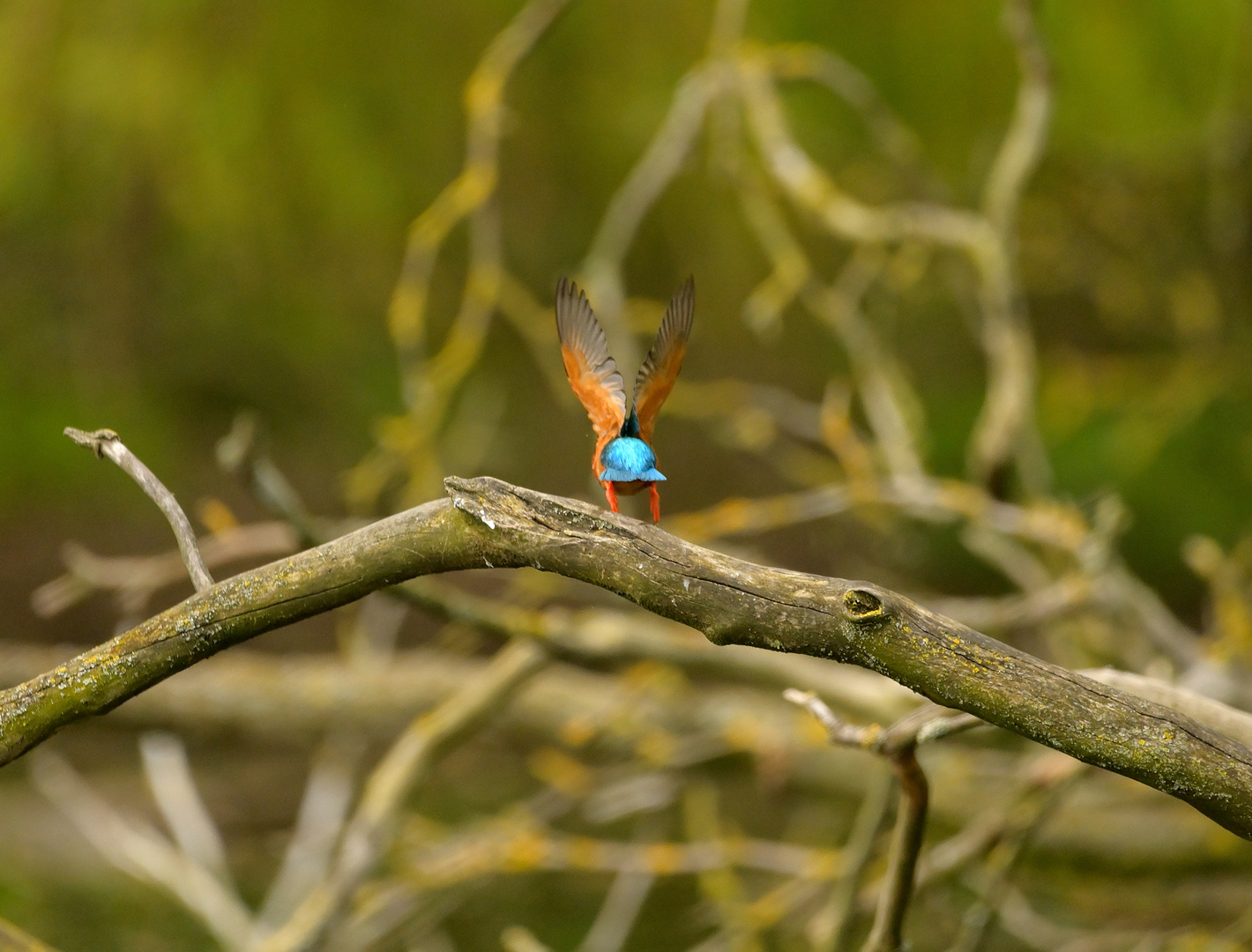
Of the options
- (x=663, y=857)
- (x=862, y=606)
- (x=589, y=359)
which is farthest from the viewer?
(x=663, y=857)

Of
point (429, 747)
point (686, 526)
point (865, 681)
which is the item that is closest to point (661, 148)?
point (686, 526)

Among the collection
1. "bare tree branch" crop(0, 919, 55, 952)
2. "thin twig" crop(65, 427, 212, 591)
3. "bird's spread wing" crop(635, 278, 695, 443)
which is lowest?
"bare tree branch" crop(0, 919, 55, 952)

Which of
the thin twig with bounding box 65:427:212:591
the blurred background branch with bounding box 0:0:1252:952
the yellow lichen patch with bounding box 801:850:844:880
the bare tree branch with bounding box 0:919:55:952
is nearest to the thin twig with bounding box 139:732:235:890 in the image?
the blurred background branch with bounding box 0:0:1252:952

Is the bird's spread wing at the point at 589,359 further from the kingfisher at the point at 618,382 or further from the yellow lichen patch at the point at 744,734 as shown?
the yellow lichen patch at the point at 744,734

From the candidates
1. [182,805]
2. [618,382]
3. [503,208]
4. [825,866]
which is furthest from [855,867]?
[503,208]

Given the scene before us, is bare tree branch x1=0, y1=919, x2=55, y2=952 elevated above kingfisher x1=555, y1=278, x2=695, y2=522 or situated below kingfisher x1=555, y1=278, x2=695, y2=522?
below

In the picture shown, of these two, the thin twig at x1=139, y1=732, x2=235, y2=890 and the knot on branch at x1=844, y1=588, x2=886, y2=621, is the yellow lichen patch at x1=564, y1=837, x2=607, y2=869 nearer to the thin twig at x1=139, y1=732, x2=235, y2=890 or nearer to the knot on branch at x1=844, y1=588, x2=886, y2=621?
the thin twig at x1=139, y1=732, x2=235, y2=890

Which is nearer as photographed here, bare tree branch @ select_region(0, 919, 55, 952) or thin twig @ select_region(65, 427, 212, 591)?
thin twig @ select_region(65, 427, 212, 591)

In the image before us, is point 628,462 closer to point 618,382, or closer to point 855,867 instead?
point 618,382
